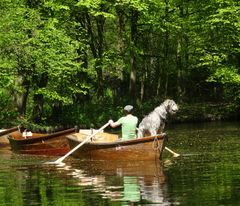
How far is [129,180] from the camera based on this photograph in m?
15.6

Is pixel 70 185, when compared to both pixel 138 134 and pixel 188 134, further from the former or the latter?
pixel 188 134

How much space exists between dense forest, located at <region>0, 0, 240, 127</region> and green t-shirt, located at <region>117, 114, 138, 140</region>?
13.7 m

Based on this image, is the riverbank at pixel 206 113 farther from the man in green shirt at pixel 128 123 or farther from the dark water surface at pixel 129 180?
the man in green shirt at pixel 128 123

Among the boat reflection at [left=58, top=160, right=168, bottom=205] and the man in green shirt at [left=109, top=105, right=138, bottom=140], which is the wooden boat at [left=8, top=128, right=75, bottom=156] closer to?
the boat reflection at [left=58, top=160, right=168, bottom=205]

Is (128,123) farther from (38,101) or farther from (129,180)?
(38,101)

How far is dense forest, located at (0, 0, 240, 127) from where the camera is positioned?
3359cm

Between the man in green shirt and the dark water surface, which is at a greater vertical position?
the man in green shirt

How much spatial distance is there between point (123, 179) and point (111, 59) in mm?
25084

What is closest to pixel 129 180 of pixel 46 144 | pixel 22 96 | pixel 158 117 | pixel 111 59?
pixel 158 117

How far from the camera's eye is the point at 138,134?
2020 cm

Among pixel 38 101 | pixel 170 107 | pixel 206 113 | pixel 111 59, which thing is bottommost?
pixel 206 113

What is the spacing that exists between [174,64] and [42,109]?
16660mm

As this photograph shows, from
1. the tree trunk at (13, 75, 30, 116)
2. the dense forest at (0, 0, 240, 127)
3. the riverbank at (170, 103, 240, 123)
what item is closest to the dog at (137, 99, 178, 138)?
the dense forest at (0, 0, 240, 127)

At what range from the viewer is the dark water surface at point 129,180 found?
12602 mm
